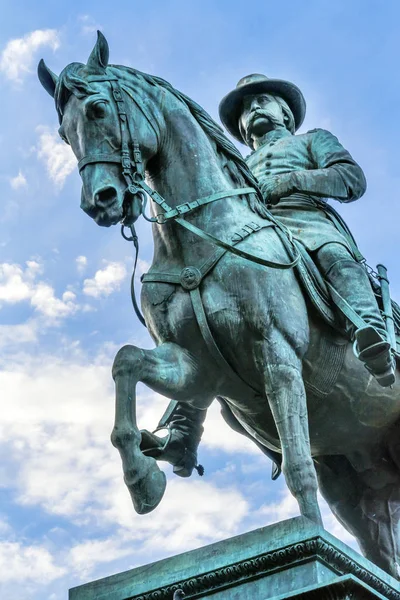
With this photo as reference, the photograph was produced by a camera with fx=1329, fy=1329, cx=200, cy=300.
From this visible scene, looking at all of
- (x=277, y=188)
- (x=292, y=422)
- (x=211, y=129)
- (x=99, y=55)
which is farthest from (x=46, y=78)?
(x=292, y=422)

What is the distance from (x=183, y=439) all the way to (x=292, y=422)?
1476mm

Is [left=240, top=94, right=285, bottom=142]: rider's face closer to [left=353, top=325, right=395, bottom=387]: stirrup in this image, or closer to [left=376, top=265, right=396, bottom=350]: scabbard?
[left=376, top=265, right=396, bottom=350]: scabbard

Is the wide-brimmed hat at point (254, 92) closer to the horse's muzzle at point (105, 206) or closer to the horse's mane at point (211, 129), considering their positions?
the horse's mane at point (211, 129)

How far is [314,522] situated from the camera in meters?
9.13

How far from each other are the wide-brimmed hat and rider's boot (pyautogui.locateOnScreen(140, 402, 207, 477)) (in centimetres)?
380

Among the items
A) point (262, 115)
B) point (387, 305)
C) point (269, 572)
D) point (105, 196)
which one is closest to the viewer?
point (269, 572)

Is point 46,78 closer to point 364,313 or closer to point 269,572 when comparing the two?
point 364,313

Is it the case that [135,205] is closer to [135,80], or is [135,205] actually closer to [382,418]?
[135,80]

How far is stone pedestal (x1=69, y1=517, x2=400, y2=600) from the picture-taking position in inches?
341

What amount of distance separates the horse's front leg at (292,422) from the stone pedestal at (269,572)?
51 centimetres

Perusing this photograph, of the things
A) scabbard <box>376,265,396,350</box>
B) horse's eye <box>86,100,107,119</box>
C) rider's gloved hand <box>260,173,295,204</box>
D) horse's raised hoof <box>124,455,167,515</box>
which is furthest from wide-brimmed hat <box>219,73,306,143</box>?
horse's raised hoof <box>124,455,167,515</box>

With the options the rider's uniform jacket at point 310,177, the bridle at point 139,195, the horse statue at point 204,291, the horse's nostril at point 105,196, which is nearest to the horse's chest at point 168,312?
the horse statue at point 204,291

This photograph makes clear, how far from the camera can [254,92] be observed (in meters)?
13.5

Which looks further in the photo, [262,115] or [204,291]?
[262,115]
